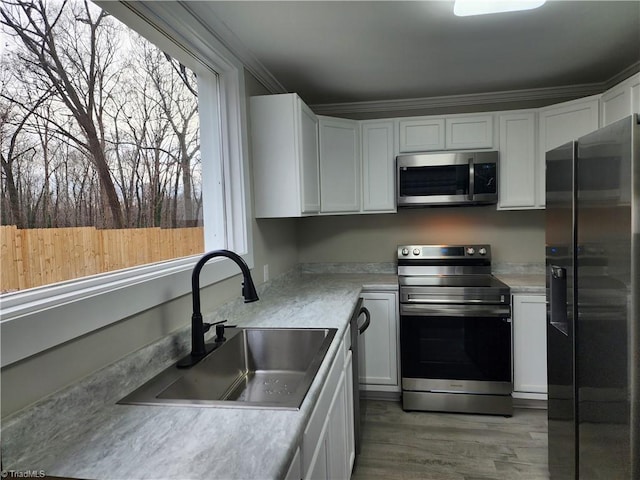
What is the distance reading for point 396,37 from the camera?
7.02ft

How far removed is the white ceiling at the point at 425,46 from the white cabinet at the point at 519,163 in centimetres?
Result: 29

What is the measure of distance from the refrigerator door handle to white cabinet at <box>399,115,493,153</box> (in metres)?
1.56

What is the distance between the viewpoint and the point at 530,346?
2.74 meters

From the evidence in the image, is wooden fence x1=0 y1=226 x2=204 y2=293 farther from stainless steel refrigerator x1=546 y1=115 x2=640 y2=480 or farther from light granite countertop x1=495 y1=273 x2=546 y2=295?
light granite countertop x1=495 y1=273 x2=546 y2=295

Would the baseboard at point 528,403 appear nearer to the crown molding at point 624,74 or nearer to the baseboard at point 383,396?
the baseboard at point 383,396

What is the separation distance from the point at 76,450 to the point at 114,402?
0.84ft

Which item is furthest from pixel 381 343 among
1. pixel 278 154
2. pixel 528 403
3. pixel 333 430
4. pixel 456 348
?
pixel 278 154

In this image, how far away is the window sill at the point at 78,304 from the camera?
0.92 m

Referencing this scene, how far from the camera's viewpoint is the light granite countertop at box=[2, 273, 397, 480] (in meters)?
0.83

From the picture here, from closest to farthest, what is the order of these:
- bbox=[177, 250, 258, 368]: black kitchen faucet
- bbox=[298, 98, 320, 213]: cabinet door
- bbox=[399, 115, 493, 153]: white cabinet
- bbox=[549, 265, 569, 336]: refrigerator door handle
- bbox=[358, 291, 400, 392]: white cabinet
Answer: bbox=[177, 250, 258, 368]: black kitchen faucet < bbox=[549, 265, 569, 336]: refrigerator door handle < bbox=[298, 98, 320, 213]: cabinet door < bbox=[358, 291, 400, 392]: white cabinet < bbox=[399, 115, 493, 153]: white cabinet

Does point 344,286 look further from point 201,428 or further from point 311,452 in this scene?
point 201,428

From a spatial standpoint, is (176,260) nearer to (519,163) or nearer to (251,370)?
(251,370)

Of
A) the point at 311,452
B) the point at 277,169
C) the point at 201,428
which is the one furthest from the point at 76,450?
the point at 277,169

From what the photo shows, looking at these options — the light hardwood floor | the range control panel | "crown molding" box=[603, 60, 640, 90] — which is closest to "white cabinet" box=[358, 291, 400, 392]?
the light hardwood floor
